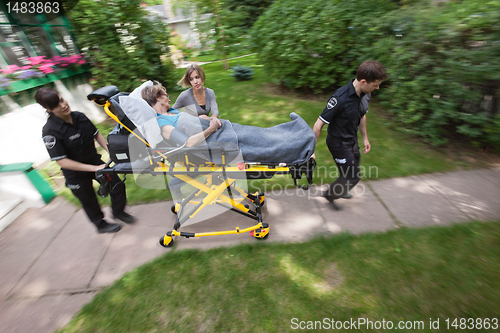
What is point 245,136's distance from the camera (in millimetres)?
2543

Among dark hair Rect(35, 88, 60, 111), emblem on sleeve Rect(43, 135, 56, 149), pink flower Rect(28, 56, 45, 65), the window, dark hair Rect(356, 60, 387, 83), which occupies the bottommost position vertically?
emblem on sleeve Rect(43, 135, 56, 149)

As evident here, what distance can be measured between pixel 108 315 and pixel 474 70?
5.45m

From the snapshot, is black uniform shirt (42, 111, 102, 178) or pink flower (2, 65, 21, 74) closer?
black uniform shirt (42, 111, 102, 178)

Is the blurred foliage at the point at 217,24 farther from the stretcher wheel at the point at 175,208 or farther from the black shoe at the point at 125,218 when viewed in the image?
the black shoe at the point at 125,218

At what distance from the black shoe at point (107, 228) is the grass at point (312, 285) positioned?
0.87 meters

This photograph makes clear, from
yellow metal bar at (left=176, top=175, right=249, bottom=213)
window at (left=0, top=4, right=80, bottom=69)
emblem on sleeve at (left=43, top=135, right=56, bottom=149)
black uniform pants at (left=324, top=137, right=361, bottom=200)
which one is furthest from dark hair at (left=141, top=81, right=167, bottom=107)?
window at (left=0, top=4, right=80, bottom=69)

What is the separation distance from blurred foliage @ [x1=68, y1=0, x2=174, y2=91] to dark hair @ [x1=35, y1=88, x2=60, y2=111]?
14.4 ft

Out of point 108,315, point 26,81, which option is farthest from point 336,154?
point 26,81

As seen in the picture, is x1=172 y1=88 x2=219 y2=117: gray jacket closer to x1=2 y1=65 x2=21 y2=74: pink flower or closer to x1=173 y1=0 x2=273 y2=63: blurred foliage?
x1=2 y1=65 x2=21 y2=74: pink flower

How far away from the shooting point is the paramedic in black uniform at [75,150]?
8.41 ft

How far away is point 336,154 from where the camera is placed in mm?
3080

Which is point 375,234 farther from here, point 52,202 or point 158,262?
point 52,202

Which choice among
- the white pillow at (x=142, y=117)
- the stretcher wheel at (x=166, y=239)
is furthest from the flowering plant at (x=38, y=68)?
the stretcher wheel at (x=166, y=239)

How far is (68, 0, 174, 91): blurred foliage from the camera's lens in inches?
239
